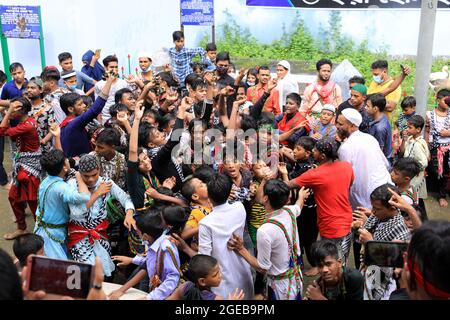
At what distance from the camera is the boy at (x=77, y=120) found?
5.31m

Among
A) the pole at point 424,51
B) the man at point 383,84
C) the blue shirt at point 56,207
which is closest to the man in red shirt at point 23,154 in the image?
the blue shirt at point 56,207

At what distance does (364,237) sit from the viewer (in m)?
3.53

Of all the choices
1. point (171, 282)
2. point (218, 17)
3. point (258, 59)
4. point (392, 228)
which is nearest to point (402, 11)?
point (258, 59)

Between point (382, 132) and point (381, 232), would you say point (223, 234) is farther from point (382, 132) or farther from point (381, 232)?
point (382, 132)

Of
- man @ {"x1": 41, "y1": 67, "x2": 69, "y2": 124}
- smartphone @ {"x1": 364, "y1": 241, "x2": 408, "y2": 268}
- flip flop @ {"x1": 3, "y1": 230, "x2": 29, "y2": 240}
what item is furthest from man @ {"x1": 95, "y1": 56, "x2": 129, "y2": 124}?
smartphone @ {"x1": 364, "y1": 241, "x2": 408, "y2": 268}

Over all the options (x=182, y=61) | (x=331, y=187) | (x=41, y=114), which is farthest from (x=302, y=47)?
(x=331, y=187)

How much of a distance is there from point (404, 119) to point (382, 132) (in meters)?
1.25

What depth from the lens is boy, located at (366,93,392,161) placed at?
573 cm

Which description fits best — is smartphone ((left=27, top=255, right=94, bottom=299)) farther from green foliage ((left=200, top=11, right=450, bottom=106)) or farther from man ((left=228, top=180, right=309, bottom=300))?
green foliage ((left=200, top=11, right=450, bottom=106))

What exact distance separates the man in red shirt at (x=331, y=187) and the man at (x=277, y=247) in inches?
28.7

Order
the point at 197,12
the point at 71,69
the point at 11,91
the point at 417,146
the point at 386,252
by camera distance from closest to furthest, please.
Answer: the point at 386,252 → the point at 417,146 → the point at 11,91 → the point at 71,69 → the point at 197,12

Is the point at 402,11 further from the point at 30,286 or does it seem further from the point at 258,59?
the point at 30,286

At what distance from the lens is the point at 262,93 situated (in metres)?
7.07
